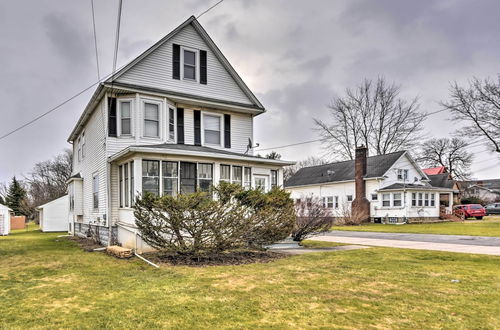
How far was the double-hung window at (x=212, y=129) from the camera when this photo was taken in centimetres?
1617

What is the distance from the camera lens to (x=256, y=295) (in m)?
6.12

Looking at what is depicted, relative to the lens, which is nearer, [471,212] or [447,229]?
[447,229]

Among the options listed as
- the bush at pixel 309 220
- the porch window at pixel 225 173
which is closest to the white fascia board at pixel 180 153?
the porch window at pixel 225 173

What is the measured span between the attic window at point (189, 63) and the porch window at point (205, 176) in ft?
15.1

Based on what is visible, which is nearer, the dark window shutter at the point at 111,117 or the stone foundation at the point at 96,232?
the stone foundation at the point at 96,232

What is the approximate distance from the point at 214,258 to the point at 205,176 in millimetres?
4315

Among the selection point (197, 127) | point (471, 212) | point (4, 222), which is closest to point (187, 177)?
point (197, 127)

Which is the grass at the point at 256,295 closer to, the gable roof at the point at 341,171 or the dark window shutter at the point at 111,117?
the dark window shutter at the point at 111,117

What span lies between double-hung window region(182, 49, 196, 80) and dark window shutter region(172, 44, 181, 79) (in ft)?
0.86

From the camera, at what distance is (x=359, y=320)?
4.78 m

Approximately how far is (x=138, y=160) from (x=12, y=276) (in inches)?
201

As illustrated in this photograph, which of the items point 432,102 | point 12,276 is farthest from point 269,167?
point 432,102

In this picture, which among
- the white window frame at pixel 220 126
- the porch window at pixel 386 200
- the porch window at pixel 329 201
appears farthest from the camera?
the porch window at pixel 329 201

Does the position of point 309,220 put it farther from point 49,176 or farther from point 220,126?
point 49,176
